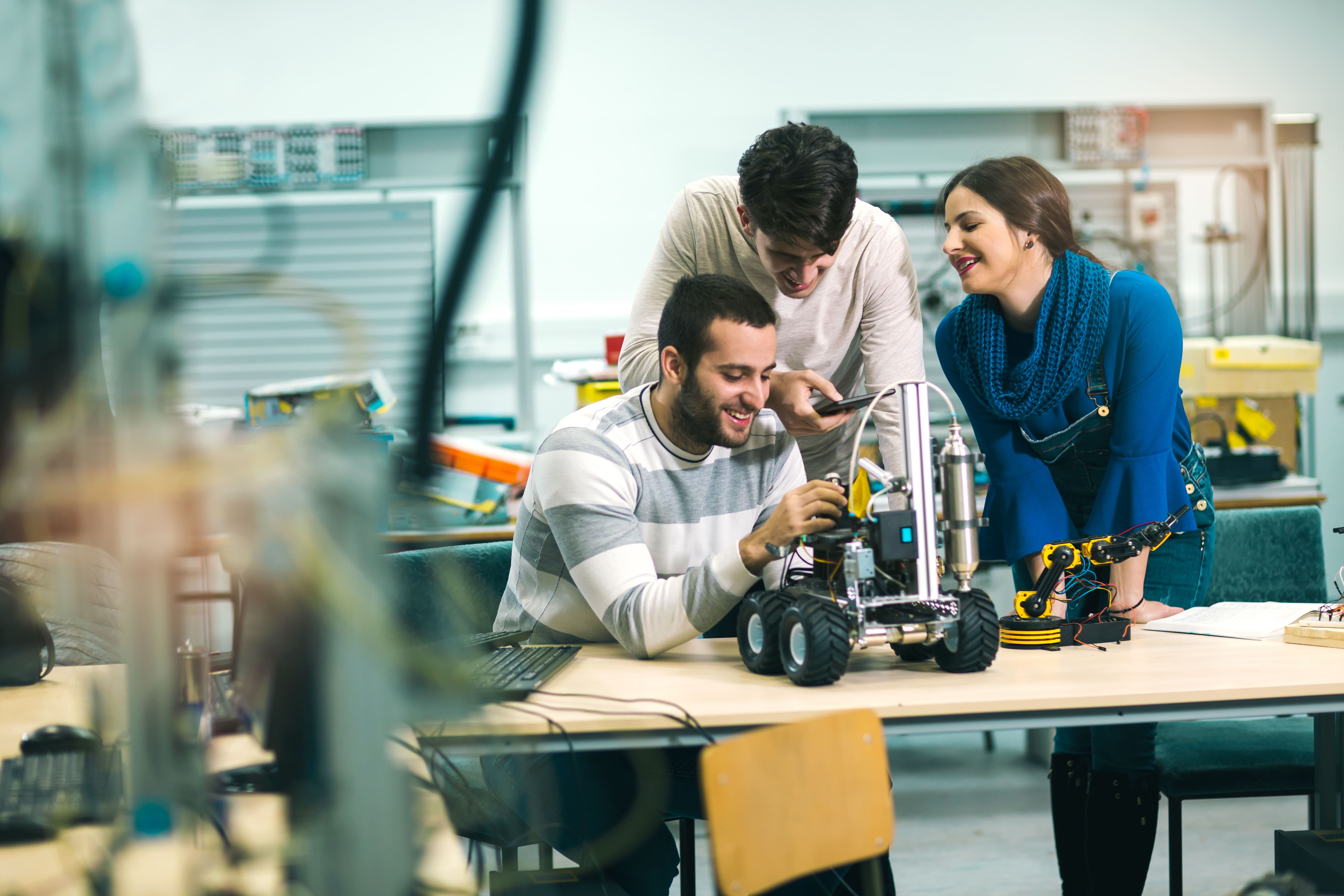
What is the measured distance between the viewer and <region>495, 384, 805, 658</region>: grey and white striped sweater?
138cm

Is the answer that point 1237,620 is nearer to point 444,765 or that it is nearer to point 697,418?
point 697,418

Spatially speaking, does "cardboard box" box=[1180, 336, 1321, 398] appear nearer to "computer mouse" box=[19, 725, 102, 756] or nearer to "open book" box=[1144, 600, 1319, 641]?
"open book" box=[1144, 600, 1319, 641]

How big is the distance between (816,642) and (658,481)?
44cm

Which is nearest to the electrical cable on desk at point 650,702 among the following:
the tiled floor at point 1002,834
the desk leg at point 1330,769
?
the tiled floor at point 1002,834

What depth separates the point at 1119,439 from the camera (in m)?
1.61

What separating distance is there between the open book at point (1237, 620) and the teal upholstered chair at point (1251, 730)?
0.22 m

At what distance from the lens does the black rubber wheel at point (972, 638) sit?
128 centimetres

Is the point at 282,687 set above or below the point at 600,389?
below

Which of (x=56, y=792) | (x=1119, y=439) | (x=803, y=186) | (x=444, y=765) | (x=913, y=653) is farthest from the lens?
(x=1119, y=439)

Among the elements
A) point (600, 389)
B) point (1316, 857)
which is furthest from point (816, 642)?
point (600, 389)

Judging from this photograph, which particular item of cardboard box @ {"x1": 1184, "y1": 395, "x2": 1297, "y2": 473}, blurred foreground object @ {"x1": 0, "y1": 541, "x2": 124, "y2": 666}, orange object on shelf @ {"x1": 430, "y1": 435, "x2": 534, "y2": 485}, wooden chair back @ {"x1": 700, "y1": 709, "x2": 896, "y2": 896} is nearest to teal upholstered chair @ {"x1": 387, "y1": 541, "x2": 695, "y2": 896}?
blurred foreground object @ {"x1": 0, "y1": 541, "x2": 124, "y2": 666}

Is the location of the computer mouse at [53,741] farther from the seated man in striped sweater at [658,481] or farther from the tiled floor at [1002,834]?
the tiled floor at [1002,834]

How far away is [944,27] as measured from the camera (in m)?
4.31

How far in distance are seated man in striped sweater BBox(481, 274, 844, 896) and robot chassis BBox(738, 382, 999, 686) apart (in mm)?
91
